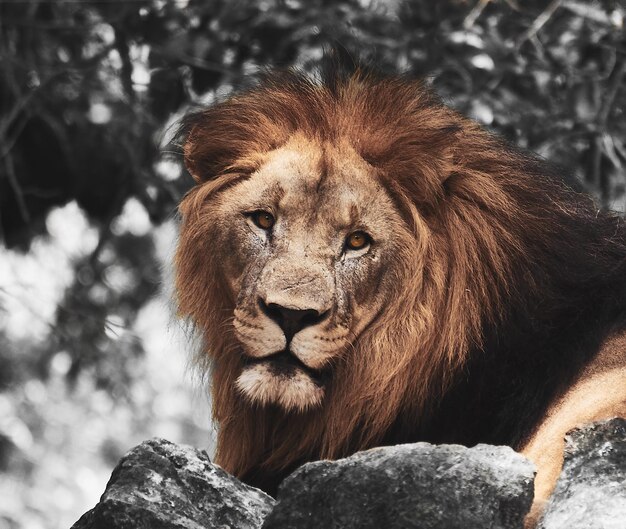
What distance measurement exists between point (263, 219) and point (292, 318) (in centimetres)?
45

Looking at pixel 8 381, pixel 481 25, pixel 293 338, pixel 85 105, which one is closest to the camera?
pixel 293 338

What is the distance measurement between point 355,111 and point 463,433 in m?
1.16

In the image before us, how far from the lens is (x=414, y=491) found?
259 centimetres

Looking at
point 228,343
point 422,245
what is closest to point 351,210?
point 422,245

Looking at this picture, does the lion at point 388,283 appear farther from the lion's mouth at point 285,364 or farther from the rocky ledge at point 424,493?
the rocky ledge at point 424,493

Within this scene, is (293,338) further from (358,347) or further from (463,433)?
(463,433)

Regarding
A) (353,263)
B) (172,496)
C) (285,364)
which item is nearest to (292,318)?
(285,364)

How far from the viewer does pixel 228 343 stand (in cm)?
400

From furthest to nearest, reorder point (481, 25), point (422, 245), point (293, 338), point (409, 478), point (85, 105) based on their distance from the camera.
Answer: point (85, 105), point (481, 25), point (422, 245), point (293, 338), point (409, 478)

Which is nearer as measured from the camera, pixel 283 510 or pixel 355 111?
pixel 283 510

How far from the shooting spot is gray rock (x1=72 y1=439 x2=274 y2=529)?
2.75 m

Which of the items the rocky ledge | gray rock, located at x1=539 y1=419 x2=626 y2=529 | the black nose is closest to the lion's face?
the black nose

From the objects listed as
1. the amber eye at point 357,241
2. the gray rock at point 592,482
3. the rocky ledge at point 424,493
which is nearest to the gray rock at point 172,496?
the rocky ledge at point 424,493

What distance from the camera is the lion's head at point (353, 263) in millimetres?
3643
